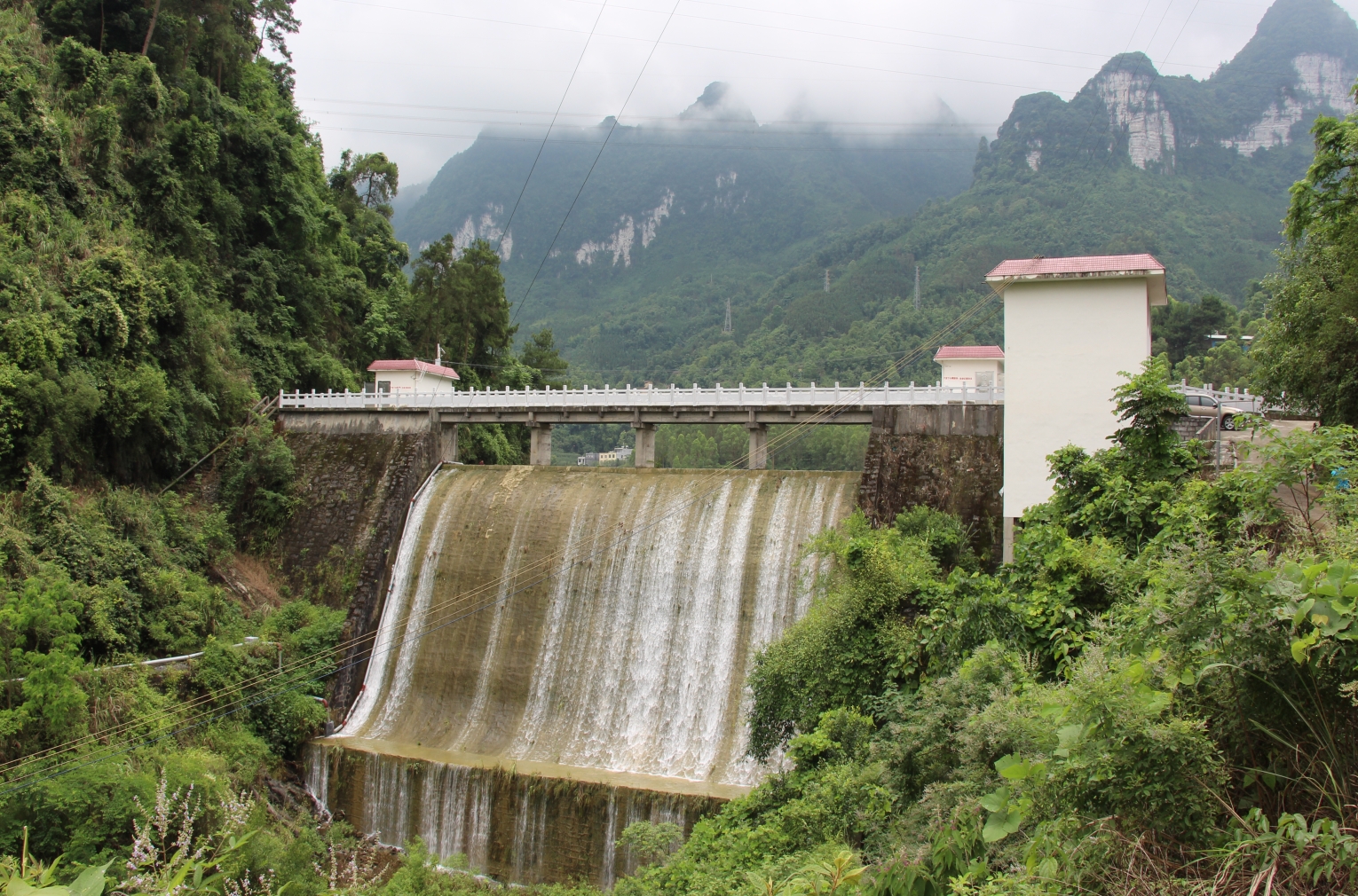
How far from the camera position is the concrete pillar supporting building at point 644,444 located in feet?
85.8

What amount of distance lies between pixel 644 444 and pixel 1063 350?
516 inches

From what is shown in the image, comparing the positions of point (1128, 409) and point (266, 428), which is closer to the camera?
point (1128, 409)

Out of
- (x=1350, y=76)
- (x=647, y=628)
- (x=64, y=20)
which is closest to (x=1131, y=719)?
(x=647, y=628)

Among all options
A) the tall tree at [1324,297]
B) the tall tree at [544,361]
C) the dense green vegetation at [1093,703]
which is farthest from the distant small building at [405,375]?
the tall tree at [1324,297]

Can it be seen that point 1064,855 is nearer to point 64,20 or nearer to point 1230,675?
point 1230,675

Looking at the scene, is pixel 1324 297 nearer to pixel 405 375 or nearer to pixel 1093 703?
pixel 1093 703

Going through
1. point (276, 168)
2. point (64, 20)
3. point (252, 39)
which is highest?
point (252, 39)

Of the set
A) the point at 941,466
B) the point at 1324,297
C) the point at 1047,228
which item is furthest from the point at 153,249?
the point at 1047,228

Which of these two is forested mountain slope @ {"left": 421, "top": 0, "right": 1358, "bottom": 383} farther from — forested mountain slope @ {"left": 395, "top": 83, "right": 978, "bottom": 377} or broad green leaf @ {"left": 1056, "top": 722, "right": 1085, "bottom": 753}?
broad green leaf @ {"left": 1056, "top": 722, "right": 1085, "bottom": 753}

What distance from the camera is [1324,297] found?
→ 15477 millimetres

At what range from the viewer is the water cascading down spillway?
55.5 feet

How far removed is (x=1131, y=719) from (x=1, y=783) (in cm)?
1878

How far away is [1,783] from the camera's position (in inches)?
608

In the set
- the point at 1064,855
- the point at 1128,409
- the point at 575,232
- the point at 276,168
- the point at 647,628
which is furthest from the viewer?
the point at 575,232
